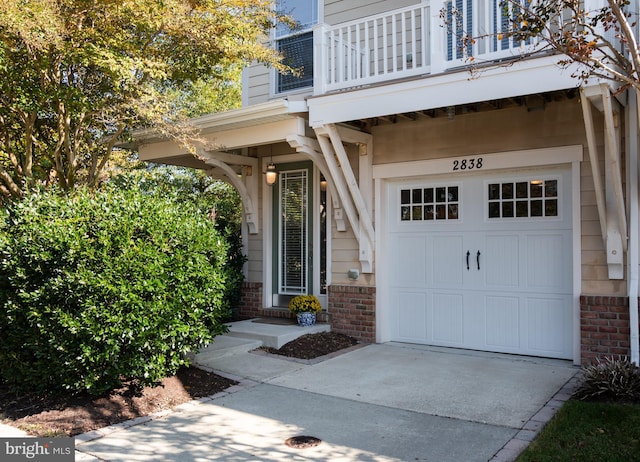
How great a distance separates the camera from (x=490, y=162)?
270 inches

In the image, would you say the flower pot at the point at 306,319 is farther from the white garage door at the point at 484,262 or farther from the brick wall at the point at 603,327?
the brick wall at the point at 603,327

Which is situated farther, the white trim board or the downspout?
the white trim board

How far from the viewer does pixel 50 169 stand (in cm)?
795

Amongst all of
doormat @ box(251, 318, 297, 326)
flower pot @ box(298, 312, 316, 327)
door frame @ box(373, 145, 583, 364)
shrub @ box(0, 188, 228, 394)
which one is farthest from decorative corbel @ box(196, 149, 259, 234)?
shrub @ box(0, 188, 228, 394)

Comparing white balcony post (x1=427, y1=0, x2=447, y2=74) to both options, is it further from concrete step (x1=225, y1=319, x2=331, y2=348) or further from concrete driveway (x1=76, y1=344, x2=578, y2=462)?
concrete step (x1=225, y1=319, x2=331, y2=348)

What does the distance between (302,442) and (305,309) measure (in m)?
3.81

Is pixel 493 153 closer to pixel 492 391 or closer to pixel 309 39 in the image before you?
pixel 492 391

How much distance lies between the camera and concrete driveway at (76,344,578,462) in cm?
404

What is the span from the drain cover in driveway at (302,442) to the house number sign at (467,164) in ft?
13.5

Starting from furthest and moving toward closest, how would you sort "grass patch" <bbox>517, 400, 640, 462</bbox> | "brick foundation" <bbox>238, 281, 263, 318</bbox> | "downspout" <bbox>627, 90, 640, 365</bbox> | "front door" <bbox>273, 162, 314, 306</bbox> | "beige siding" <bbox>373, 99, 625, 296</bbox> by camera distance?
"brick foundation" <bbox>238, 281, 263, 318</bbox> → "front door" <bbox>273, 162, 314, 306</bbox> → "beige siding" <bbox>373, 99, 625, 296</bbox> → "downspout" <bbox>627, 90, 640, 365</bbox> → "grass patch" <bbox>517, 400, 640, 462</bbox>

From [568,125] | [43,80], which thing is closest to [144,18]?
[43,80]

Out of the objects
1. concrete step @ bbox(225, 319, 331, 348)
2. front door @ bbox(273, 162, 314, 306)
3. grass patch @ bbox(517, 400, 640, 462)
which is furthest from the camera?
front door @ bbox(273, 162, 314, 306)

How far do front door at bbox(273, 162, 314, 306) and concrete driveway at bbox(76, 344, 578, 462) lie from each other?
2268mm

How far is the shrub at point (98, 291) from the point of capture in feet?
15.6
